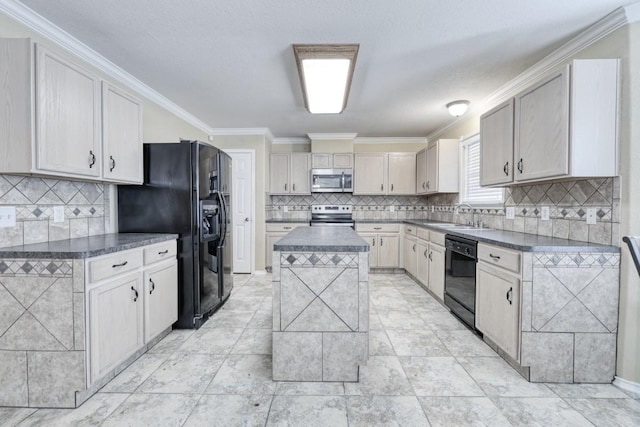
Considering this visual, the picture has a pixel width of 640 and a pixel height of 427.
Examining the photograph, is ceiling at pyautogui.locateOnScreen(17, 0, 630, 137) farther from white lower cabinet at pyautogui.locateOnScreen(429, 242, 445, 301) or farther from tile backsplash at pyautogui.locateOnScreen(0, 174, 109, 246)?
white lower cabinet at pyautogui.locateOnScreen(429, 242, 445, 301)

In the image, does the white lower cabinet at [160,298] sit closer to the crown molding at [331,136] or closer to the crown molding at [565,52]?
the crown molding at [331,136]

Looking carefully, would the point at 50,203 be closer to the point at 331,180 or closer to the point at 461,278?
the point at 461,278

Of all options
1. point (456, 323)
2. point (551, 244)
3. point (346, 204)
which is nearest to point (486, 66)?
point (551, 244)

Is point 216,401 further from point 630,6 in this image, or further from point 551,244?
point 630,6

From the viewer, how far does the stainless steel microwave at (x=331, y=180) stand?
500 centimetres

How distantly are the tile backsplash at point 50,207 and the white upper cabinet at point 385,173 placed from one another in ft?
12.0

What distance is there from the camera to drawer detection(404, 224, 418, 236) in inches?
168

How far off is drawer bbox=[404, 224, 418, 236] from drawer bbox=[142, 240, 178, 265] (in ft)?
10.4

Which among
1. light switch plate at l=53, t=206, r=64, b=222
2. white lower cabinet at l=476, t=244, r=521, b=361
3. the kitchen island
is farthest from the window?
light switch plate at l=53, t=206, r=64, b=222

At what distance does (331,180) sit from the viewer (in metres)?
5.02

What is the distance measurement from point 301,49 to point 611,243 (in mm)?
2493

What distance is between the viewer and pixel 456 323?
9.29 feet

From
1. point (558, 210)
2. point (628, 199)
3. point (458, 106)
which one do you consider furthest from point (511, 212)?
point (458, 106)

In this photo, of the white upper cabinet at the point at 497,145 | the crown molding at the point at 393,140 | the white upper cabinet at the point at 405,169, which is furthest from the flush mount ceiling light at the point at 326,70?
the crown molding at the point at 393,140
